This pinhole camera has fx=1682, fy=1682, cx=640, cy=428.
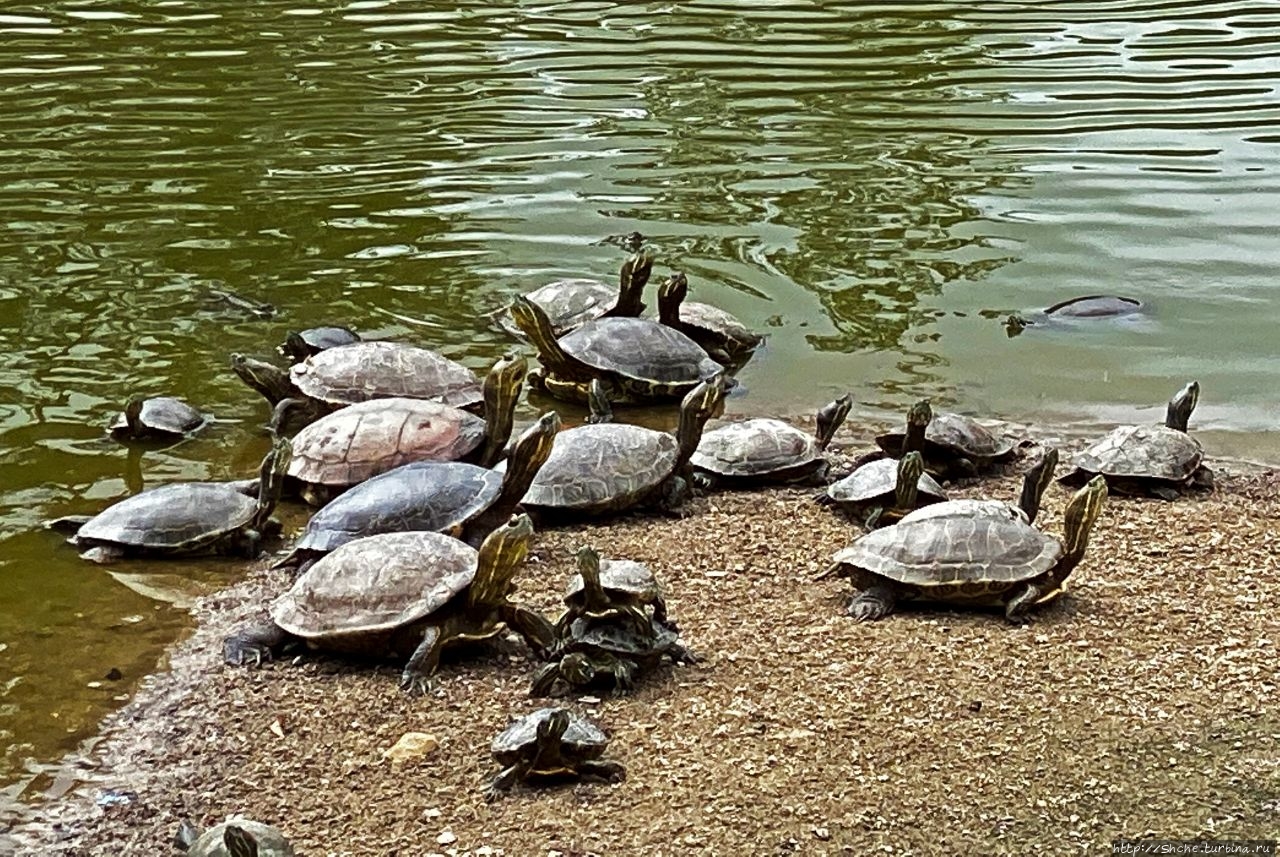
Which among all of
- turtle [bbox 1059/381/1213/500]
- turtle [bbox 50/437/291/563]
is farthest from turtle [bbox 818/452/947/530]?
turtle [bbox 50/437/291/563]

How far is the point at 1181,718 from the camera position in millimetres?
5625

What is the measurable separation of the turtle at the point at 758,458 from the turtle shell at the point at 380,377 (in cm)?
159

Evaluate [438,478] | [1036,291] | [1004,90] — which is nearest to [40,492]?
[438,478]

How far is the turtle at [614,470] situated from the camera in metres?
7.80

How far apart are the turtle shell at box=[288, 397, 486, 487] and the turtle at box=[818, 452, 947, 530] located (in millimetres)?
1836

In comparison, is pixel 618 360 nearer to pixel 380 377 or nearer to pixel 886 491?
pixel 380 377

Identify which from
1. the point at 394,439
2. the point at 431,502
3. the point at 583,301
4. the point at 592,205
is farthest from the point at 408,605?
the point at 592,205

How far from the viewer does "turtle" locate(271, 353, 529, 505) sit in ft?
26.6

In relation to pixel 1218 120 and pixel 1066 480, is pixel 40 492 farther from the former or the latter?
pixel 1218 120

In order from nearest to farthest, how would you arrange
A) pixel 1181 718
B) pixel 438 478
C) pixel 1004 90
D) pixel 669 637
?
pixel 1181 718, pixel 669 637, pixel 438 478, pixel 1004 90

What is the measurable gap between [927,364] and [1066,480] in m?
1.93

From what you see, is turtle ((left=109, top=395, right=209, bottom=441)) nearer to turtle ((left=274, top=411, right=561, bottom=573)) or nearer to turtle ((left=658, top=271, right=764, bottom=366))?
turtle ((left=274, top=411, right=561, bottom=573))

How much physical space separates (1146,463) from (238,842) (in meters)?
4.92

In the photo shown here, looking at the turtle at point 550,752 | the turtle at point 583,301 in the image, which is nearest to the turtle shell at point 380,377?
the turtle at point 583,301
